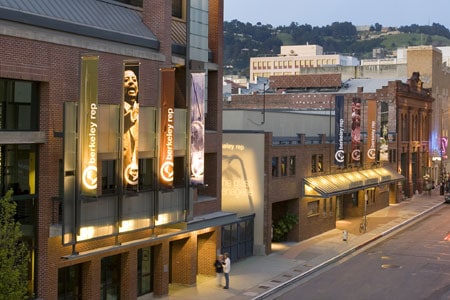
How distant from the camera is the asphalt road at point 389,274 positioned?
3284 centimetres

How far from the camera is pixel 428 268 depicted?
128 feet

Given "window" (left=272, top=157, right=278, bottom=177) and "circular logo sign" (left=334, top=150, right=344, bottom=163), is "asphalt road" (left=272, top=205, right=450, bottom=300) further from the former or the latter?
"window" (left=272, top=157, right=278, bottom=177)

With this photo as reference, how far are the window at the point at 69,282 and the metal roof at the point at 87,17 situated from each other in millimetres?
8672

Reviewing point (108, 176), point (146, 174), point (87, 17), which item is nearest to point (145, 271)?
point (146, 174)

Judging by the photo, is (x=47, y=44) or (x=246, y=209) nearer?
A: (x=47, y=44)

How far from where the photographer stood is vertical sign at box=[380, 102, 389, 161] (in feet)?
217

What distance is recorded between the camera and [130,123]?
86.2 ft

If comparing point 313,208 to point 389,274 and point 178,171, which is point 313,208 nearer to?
point 389,274

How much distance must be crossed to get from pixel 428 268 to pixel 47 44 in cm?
2413

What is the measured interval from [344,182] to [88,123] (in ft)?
102

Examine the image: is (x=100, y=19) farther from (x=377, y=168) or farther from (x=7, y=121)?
(x=377, y=168)

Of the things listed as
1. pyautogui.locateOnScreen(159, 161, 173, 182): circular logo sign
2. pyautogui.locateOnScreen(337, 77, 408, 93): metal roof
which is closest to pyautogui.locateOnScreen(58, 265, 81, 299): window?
pyautogui.locateOnScreen(159, 161, 173, 182): circular logo sign

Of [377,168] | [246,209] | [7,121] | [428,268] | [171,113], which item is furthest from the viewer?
[377,168]

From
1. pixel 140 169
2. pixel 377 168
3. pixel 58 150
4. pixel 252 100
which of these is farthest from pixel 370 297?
pixel 252 100
